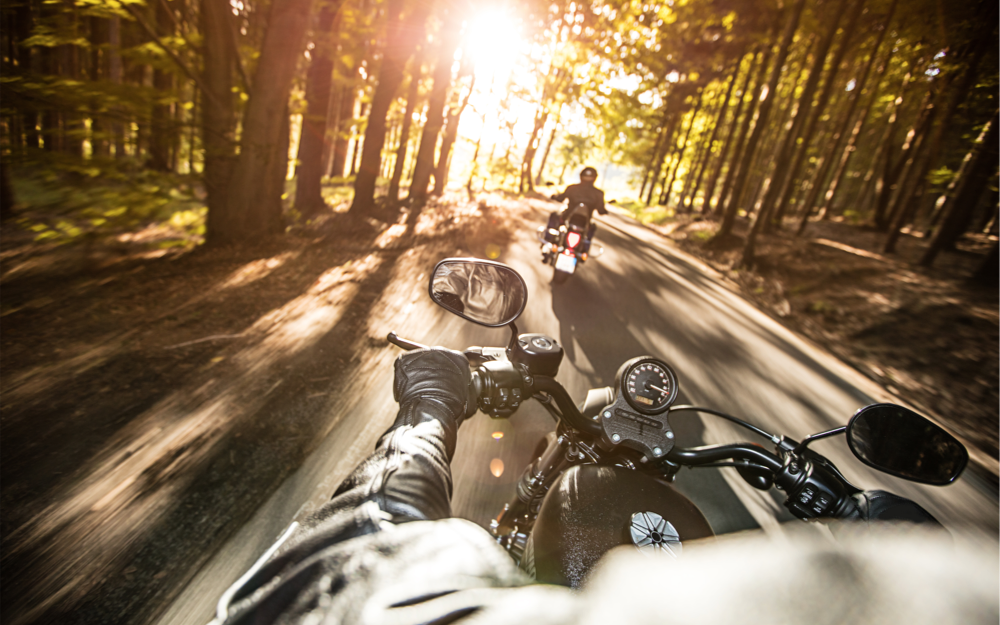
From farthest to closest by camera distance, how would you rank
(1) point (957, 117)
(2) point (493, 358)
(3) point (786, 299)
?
1. (1) point (957, 117)
2. (3) point (786, 299)
3. (2) point (493, 358)

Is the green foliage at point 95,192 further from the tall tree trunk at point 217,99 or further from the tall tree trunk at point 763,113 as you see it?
the tall tree trunk at point 763,113

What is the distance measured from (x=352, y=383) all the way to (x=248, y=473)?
1.33m

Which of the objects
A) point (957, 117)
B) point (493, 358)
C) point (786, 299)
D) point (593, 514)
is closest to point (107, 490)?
point (493, 358)

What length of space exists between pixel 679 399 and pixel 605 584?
4539 mm

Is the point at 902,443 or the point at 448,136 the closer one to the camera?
the point at 902,443

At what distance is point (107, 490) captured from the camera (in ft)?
8.05

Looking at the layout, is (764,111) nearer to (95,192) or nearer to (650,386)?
(650,386)

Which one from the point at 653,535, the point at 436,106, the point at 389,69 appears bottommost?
the point at 653,535

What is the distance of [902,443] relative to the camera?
1.67 metres

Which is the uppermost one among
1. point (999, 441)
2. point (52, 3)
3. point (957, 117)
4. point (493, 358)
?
point (957, 117)

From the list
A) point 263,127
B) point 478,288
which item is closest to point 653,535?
point 478,288

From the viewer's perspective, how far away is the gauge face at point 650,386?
67.6 inches

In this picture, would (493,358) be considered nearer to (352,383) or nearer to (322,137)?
(352,383)

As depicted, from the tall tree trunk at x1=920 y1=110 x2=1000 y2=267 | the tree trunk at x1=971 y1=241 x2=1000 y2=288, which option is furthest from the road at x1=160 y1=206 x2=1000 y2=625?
the tall tree trunk at x1=920 y1=110 x2=1000 y2=267
